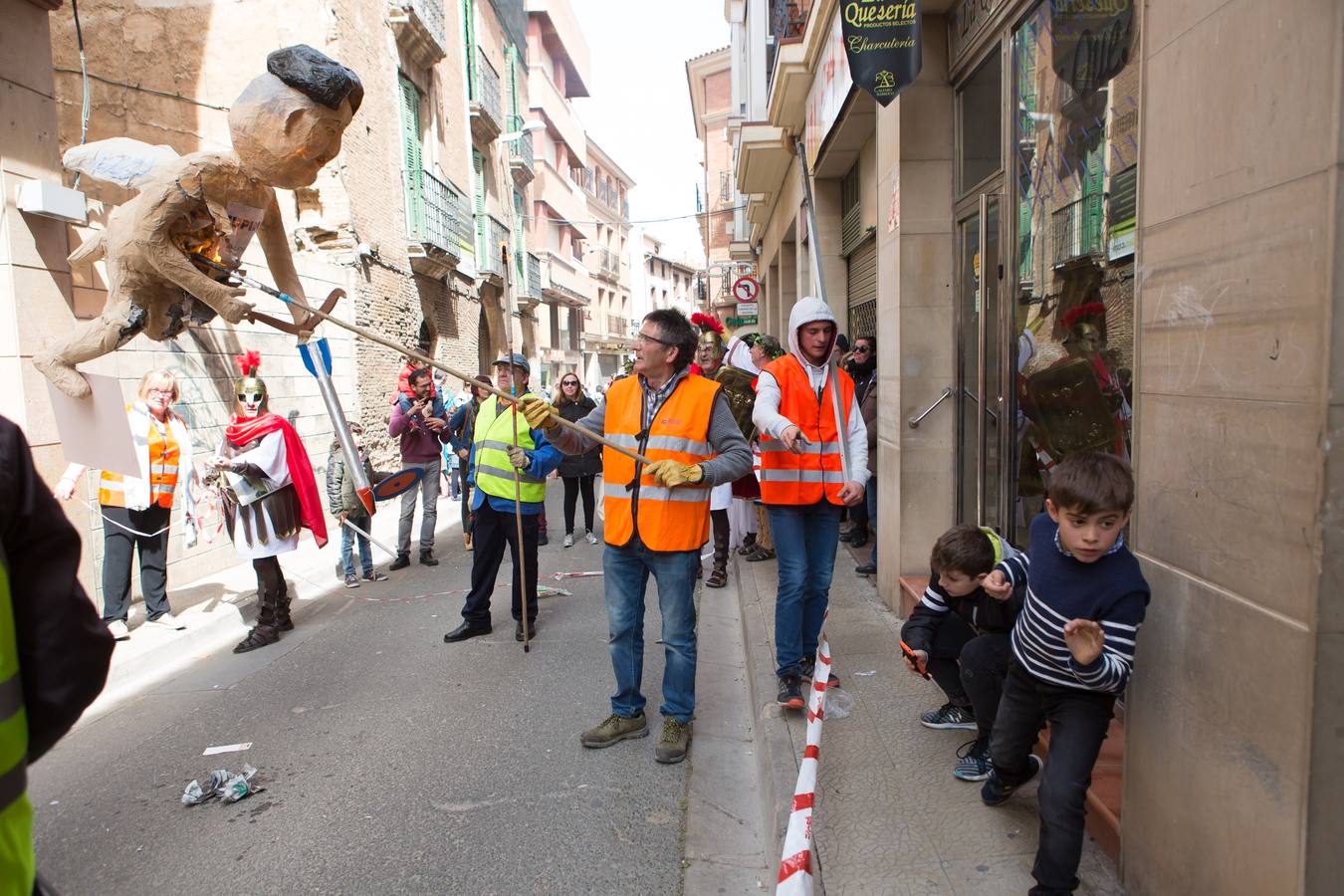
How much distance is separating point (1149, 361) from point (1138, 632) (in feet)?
2.65

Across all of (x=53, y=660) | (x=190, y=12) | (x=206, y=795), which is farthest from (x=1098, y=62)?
(x=190, y=12)

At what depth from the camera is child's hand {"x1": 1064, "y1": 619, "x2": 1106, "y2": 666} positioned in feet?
7.48

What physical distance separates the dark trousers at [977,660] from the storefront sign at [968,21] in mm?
3514

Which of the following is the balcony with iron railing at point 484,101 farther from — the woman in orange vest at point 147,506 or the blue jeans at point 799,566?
the blue jeans at point 799,566

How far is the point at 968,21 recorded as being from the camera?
17.2 feet

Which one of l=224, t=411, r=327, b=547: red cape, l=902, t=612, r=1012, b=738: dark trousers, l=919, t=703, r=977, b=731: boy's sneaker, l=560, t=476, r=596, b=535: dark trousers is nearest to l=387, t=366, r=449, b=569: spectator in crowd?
l=560, t=476, r=596, b=535: dark trousers

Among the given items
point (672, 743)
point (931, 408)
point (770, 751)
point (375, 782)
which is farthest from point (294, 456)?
point (931, 408)

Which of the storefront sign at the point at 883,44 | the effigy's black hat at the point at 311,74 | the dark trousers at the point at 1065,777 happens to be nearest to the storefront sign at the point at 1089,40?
the storefront sign at the point at 883,44

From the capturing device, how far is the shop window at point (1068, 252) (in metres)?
3.43

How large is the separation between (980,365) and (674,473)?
2648 mm

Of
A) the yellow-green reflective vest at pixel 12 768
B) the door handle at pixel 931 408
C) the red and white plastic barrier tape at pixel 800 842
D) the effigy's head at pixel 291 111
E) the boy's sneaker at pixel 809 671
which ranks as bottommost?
the boy's sneaker at pixel 809 671

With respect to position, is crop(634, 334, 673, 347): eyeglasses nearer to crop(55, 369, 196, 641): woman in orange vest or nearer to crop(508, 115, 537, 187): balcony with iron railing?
crop(55, 369, 196, 641): woman in orange vest

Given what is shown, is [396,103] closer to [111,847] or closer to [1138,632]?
[111,847]

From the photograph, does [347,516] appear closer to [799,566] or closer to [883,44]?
[799,566]
